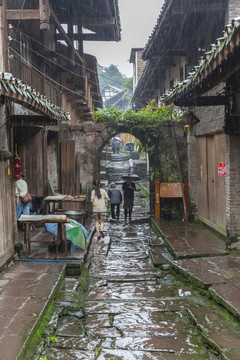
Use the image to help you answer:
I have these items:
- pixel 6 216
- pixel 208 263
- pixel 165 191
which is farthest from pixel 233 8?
pixel 6 216

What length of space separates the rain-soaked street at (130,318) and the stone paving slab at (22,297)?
294 mm

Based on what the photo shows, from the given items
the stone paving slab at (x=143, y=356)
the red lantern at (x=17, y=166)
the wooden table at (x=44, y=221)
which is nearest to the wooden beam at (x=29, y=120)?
the red lantern at (x=17, y=166)

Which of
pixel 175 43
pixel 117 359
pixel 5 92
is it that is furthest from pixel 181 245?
pixel 175 43

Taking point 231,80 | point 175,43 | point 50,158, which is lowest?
point 50,158

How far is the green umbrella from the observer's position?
880cm

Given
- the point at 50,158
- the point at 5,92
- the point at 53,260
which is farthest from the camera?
the point at 50,158

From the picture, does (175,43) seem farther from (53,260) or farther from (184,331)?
(184,331)

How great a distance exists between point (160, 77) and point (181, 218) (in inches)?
405

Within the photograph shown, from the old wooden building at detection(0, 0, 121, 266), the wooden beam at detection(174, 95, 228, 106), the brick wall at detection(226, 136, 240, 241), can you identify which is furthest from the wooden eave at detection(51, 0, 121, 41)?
the brick wall at detection(226, 136, 240, 241)

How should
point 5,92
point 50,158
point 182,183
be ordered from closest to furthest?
point 5,92, point 182,183, point 50,158

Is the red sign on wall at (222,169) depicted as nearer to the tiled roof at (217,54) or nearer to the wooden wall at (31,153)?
the tiled roof at (217,54)

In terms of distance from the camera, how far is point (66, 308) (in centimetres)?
609

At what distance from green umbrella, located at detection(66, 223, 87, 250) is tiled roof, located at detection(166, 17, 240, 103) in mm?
3932

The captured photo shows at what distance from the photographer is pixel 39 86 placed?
1231 cm
